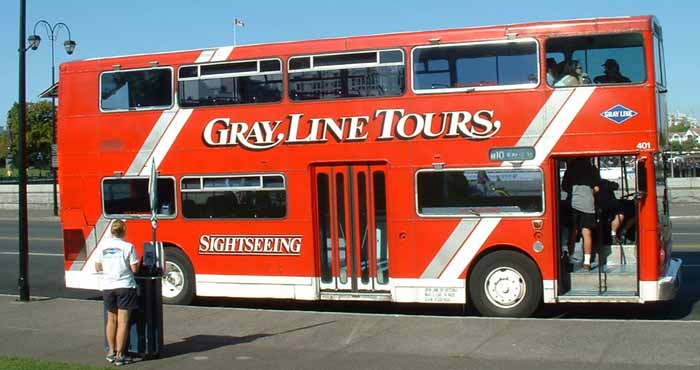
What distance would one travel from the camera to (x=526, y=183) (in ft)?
37.7

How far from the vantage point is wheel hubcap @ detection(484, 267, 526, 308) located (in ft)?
38.2

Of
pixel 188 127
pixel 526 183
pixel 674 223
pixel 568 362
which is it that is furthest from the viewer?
pixel 674 223

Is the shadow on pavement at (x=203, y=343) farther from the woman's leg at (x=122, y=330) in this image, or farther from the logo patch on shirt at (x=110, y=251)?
the logo patch on shirt at (x=110, y=251)

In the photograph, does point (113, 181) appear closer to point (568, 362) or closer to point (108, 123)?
point (108, 123)

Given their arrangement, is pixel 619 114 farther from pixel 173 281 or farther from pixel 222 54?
pixel 173 281

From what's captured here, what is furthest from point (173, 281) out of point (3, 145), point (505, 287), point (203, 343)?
point (3, 145)

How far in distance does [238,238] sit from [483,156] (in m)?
3.90

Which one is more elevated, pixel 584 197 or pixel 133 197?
pixel 133 197

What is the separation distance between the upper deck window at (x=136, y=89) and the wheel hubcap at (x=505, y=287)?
5.46 meters

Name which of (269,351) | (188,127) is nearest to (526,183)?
(269,351)

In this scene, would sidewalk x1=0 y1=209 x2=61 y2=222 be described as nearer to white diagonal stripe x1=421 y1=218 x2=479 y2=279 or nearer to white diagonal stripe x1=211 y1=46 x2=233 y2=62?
white diagonal stripe x1=211 y1=46 x2=233 y2=62

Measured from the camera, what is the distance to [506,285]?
11.7 metres

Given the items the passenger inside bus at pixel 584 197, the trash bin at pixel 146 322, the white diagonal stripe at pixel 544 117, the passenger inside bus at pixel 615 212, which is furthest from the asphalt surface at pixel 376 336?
the white diagonal stripe at pixel 544 117

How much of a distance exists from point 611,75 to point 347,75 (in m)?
3.54
